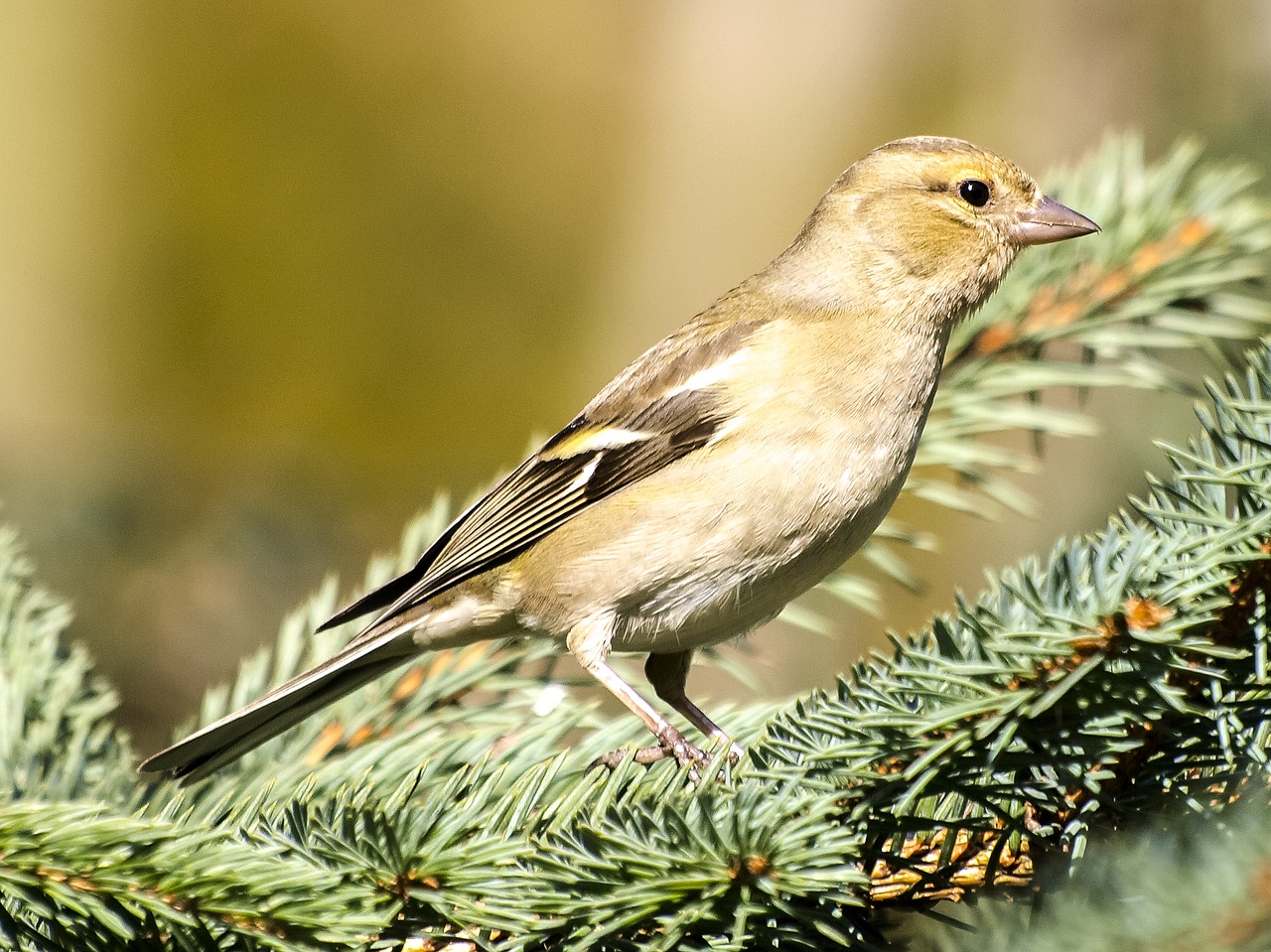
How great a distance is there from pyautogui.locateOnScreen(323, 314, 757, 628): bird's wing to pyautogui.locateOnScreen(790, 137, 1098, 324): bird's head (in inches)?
13.6

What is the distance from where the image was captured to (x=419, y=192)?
775cm

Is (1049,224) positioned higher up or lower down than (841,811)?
higher up

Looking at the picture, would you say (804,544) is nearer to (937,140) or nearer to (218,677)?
(937,140)

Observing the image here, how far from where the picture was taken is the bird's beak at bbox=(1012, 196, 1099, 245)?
2.81 meters

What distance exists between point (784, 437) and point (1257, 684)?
50.5 inches

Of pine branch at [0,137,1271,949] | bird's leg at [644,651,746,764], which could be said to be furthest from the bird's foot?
bird's leg at [644,651,746,764]

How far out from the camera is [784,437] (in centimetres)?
264

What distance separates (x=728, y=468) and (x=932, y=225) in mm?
867

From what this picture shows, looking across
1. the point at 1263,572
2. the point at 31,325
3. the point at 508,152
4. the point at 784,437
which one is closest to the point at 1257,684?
the point at 1263,572

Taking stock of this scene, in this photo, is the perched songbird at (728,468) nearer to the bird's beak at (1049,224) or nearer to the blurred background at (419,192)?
the bird's beak at (1049,224)

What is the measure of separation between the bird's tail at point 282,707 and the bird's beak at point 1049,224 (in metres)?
1.69

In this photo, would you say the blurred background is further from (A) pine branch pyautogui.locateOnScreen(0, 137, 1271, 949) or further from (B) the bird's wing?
(A) pine branch pyautogui.locateOnScreen(0, 137, 1271, 949)

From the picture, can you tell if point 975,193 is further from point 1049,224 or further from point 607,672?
point 607,672

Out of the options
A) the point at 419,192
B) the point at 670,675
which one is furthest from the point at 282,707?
the point at 419,192
